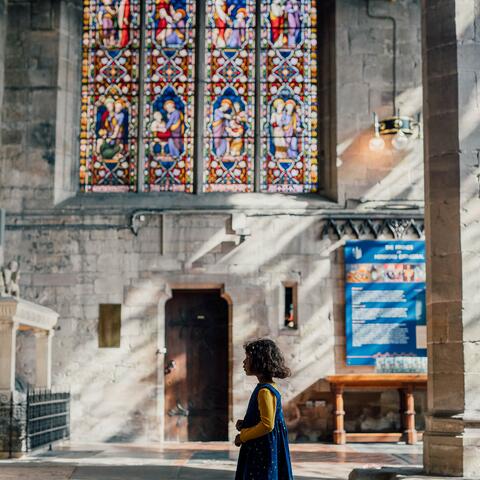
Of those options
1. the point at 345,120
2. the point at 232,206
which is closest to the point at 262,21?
the point at 345,120

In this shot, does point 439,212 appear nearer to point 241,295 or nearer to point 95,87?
point 241,295

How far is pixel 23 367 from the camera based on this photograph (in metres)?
13.5

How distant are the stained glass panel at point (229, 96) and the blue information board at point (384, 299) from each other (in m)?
2.11

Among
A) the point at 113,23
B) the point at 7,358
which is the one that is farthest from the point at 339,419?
the point at 113,23

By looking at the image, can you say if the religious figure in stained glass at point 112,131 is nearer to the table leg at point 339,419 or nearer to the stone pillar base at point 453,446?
the table leg at point 339,419

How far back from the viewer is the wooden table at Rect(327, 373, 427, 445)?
12812 mm

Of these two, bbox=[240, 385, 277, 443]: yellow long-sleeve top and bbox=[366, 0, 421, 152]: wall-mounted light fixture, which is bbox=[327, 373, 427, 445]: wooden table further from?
bbox=[240, 385, 277, 443]: yellow long-sleeve top

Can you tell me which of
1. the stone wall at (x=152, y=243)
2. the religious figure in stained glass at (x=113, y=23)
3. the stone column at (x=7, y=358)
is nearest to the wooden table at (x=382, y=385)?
the stone wall at (x=152, y=243)

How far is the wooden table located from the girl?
26.1 ft

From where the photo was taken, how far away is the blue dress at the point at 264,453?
16.1 ft

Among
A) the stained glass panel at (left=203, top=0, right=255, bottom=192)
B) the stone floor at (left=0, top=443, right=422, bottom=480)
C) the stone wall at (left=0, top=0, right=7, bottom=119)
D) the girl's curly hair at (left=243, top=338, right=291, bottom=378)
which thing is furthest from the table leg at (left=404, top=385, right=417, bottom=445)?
the girl's curly hair at (left=243, top=338, right=291, bottom=378)

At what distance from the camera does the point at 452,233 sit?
7875 millimetres

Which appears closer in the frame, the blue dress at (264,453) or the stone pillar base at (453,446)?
the blue dress at (264,453)

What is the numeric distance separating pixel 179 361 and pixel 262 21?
17.9 feet
